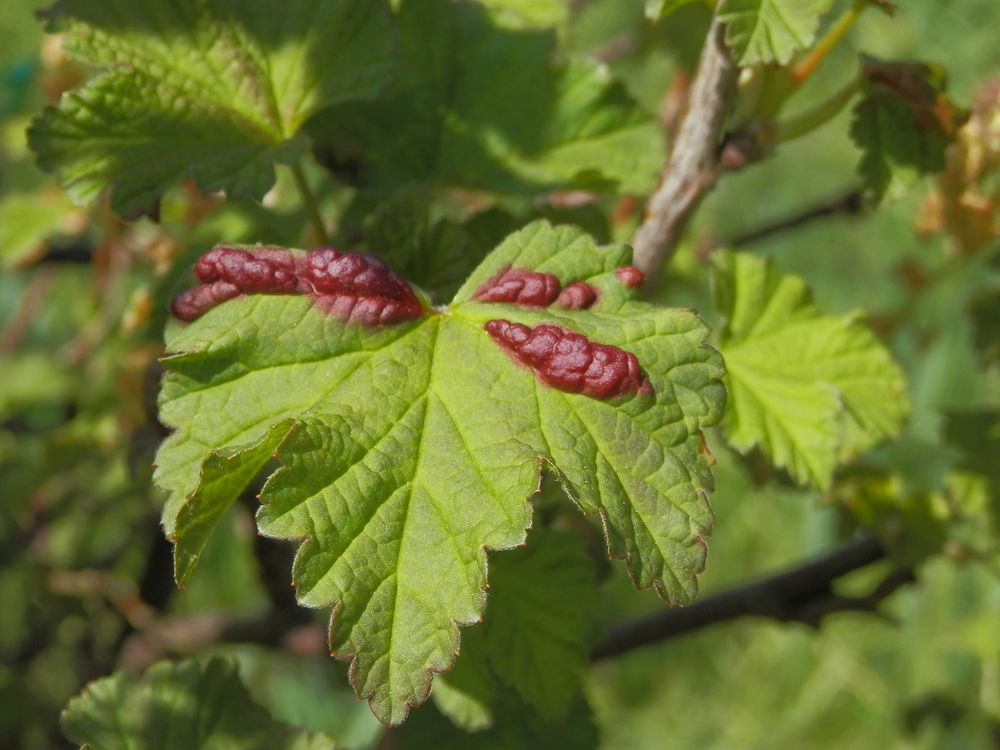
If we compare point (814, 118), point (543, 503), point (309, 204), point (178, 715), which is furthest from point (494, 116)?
point (178, 715)

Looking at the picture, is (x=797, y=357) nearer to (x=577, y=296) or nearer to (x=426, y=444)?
(x=577, y=296)

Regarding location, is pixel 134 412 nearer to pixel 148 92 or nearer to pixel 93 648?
pixel 93 648

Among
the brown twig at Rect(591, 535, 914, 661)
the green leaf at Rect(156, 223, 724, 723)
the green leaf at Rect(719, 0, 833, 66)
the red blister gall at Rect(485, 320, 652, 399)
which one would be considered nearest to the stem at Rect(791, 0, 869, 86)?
the green leaf at Rect(719, 0, 833, 66)

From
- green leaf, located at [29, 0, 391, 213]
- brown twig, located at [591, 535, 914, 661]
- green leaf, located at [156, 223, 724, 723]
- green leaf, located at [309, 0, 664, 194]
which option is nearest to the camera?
green leaf, located at [156, 223, 724, 723]

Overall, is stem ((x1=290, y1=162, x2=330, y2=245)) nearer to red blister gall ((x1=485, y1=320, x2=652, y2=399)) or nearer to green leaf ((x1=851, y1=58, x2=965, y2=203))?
red blister gall ((x1=485, y1=320, x2=652, y2=399))

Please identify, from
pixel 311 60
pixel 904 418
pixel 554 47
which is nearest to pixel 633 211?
pixel 554 47

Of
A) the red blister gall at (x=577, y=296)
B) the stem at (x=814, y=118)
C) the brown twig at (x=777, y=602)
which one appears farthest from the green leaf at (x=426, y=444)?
the brown twig at (x=777, y=602)
